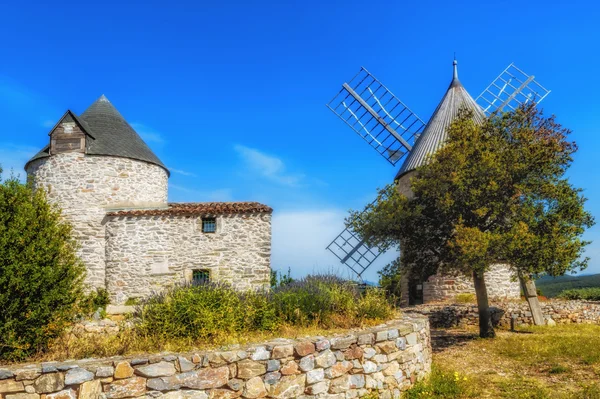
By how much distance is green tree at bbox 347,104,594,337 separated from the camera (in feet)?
35.1

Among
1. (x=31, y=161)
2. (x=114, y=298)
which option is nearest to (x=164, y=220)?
(x=114, y=298)

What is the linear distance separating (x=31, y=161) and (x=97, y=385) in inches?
593

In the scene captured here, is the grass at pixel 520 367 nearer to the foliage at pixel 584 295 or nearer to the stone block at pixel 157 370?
the stone block at pixel 157 370

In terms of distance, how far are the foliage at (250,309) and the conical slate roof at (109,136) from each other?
36.7 ft

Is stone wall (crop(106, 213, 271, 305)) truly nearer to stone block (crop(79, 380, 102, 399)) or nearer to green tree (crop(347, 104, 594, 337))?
green tree (crop(347, 104, 594, 337))

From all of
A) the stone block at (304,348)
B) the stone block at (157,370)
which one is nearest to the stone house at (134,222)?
the stone block at (304,348)

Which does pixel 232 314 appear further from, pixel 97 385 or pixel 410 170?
pixel 410 170

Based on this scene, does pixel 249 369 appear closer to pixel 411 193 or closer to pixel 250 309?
pixel 250 309

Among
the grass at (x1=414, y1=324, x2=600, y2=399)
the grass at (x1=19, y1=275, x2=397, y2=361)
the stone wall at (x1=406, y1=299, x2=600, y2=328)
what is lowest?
the grass at (x1=414, y1=324, x2=600, y2=399)

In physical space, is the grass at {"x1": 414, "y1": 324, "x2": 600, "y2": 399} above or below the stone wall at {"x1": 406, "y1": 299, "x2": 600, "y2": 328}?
below

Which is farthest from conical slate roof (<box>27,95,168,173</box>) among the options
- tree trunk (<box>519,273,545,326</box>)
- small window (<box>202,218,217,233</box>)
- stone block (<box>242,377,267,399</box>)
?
tree trunk (<box>519,273,545,326</box>)

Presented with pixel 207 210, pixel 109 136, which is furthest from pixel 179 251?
pixel 109 136

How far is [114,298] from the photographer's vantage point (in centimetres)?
1580

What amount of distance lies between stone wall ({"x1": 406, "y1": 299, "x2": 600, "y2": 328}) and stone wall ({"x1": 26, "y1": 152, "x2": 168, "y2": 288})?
1119cm
